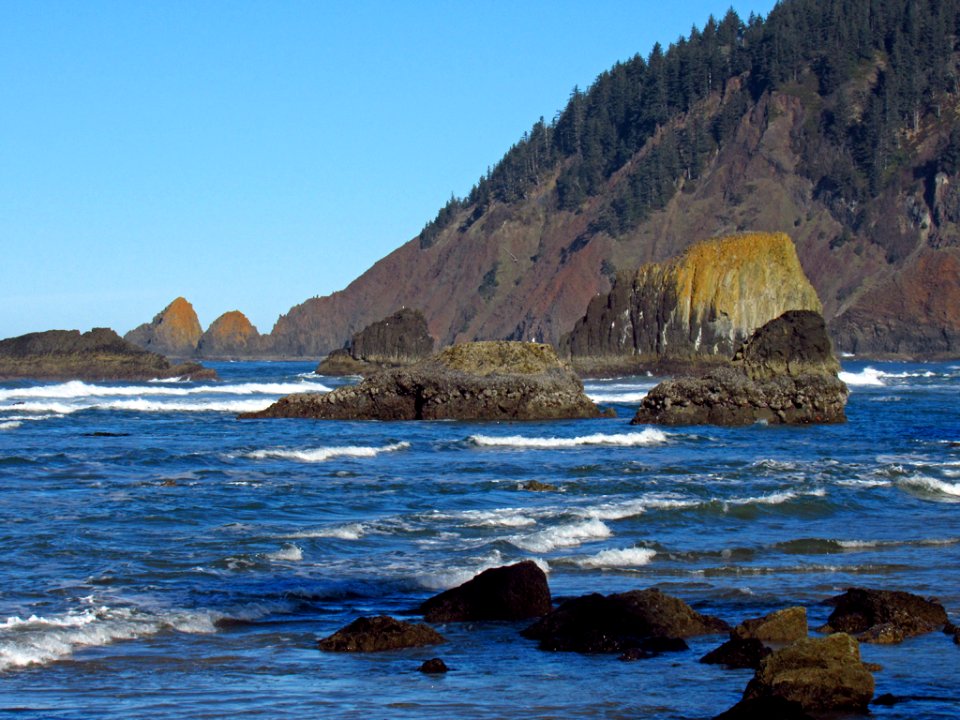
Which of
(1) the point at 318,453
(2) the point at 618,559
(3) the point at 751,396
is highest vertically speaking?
(3) the point at 751,396

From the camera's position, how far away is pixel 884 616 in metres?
11.0

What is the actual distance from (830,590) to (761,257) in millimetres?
79283

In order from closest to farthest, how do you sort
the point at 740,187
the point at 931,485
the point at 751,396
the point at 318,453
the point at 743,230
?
the point at 931,485 → the point at 318,453 → the point at 751,396 → the point at 743,230 → the point at 740,187

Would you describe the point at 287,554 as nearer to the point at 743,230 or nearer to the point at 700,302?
the point at 700,302

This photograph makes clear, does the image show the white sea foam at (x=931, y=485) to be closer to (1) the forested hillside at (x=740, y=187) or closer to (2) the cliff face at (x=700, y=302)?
(2) the cliff face at (x=700, y=302)

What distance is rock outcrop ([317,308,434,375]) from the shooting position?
321 ft

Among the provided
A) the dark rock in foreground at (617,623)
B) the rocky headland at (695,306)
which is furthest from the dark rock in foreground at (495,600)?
the rocky headland at (695,306)

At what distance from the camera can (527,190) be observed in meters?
175

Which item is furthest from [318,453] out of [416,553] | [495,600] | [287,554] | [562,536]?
[495,600]

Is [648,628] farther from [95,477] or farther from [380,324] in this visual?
[380,324]

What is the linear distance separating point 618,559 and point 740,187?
466 ft

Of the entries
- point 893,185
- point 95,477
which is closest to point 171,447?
point 95,477

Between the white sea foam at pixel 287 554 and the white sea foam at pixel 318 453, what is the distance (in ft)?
36.8

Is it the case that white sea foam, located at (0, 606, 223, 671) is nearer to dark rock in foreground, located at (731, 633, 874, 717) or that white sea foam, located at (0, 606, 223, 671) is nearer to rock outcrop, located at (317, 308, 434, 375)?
dark rock in foreground, located at (731, 633, 874, 717)
